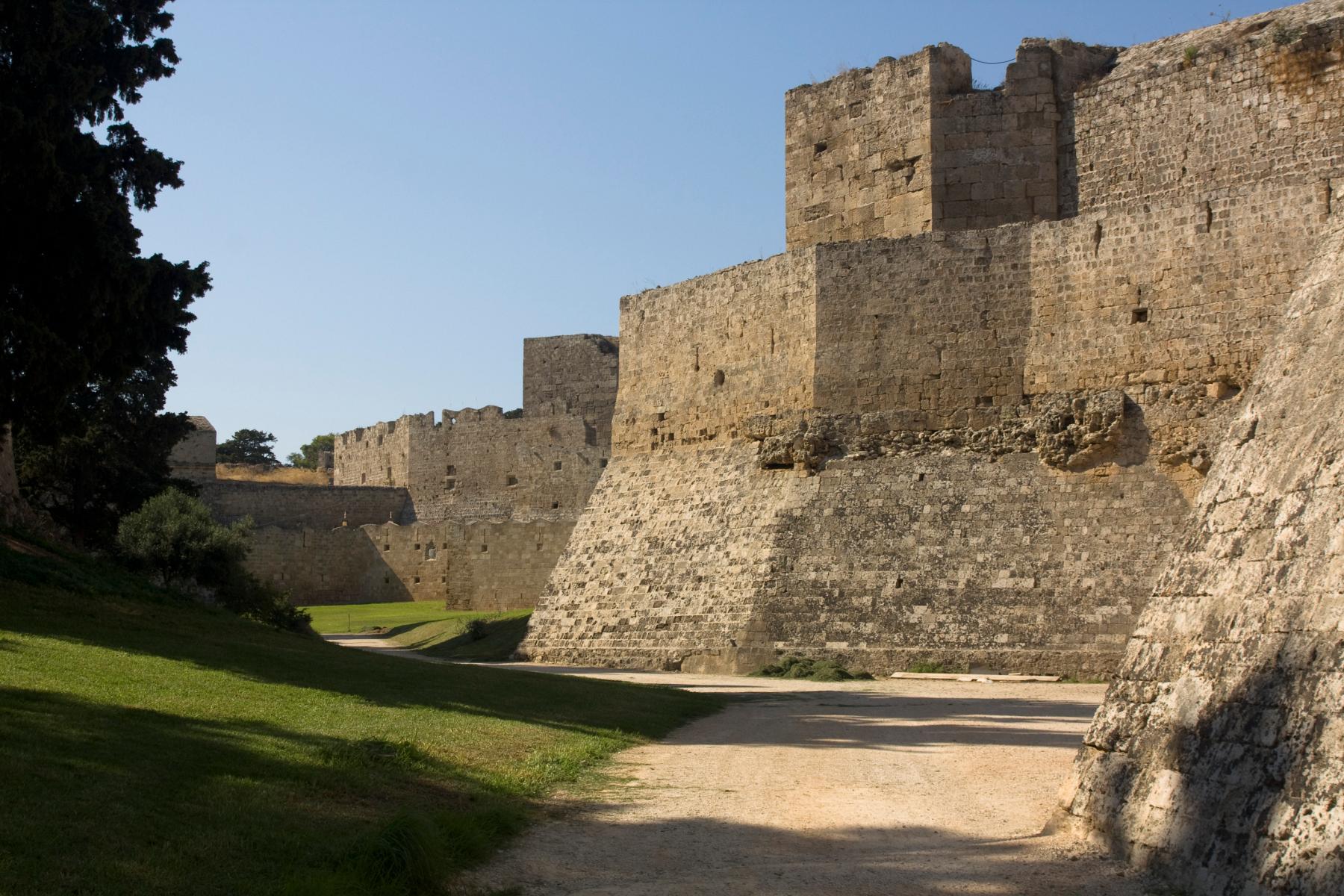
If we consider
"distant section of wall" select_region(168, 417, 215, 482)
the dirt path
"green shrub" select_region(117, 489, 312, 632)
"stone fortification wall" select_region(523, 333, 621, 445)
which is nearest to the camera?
the dirt path

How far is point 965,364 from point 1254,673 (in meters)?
13.8

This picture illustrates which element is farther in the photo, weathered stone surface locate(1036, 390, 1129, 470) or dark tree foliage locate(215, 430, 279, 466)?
dark tree foliage locate(215, 430, 279, 466)

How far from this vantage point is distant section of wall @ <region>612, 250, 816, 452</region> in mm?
20438

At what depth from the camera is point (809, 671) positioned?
57.9 ft

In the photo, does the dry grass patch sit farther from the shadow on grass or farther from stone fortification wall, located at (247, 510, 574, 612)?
the shadow on grass

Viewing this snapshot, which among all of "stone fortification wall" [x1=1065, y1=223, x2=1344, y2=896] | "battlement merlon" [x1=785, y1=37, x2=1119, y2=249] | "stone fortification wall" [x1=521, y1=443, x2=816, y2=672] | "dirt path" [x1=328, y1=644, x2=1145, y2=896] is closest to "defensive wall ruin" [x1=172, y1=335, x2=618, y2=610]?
"stone fortification wall" [x1=521, y1=443, x2=816, y2=672]

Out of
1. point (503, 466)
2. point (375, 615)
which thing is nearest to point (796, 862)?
point (375, 615)

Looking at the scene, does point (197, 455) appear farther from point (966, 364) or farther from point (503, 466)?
point (966, 364)

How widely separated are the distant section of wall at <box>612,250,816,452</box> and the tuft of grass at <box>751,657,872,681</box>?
3826mm

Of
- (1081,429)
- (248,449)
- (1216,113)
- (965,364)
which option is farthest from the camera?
(248,449)

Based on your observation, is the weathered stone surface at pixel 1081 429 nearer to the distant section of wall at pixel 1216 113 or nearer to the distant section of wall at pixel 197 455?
the distant section of wall at pixel 1216 113

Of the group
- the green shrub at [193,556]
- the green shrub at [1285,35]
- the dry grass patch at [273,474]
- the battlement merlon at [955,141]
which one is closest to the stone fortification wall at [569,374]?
the dry grass patch at [273,474]

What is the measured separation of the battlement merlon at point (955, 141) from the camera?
71.3 ft

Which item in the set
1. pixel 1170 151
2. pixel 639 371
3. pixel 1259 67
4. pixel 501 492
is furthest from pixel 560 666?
pixel 501 492
